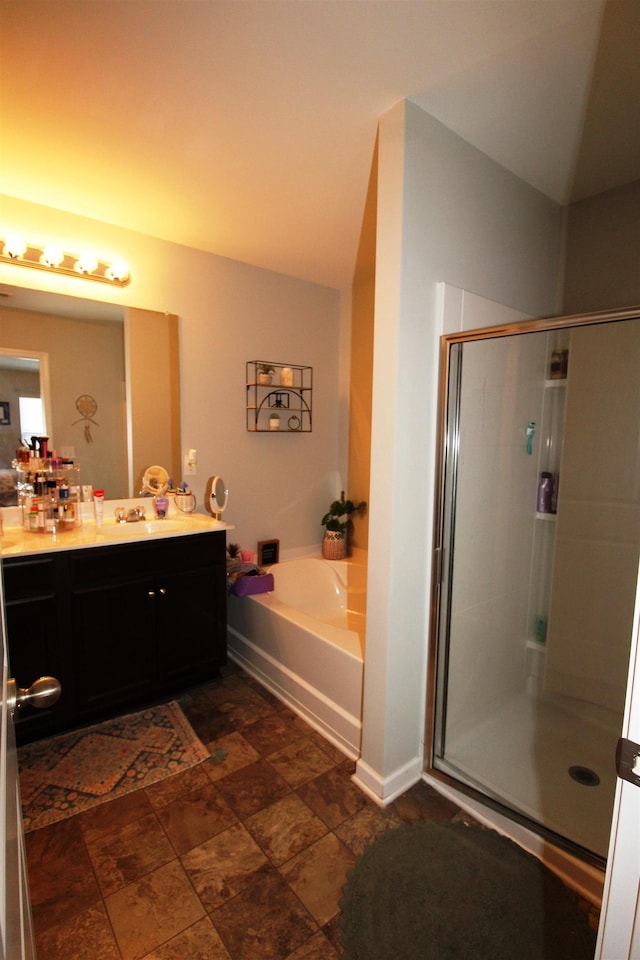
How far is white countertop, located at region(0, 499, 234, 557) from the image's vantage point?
1.90 meters

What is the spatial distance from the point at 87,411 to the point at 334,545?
188 centimetres

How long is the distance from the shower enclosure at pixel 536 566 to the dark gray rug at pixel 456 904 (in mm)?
188

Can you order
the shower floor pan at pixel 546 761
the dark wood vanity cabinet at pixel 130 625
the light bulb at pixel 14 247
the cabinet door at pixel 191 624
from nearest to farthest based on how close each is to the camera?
the shower floor pan at pixel 546 761 → the dark wood vanity cabinet at pixel 130 625 → the light bulb at pixel 14 247 → the cabinet door at pixel 191 624

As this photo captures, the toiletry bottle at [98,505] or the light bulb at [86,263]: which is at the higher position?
the light bulb at [86,263]

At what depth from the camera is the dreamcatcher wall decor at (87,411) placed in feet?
7.77

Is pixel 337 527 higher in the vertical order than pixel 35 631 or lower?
higher

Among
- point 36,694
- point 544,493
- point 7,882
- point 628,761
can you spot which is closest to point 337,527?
point 544,493

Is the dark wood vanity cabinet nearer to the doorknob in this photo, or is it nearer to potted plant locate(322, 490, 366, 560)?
potted plant locate(322, 490, 366, 560)

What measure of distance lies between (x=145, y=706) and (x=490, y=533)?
6.42 ft

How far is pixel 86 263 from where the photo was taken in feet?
7.62

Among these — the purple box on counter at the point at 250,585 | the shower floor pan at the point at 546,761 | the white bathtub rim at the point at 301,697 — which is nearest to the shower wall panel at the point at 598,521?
the shower floor pan at the point at 546,761

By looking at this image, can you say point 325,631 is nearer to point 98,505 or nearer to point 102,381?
point 98,505

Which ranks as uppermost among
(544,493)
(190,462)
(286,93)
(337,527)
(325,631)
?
(286,93)

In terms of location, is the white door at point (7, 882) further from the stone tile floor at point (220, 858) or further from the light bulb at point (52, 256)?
the light bulb at point (52, 256)
